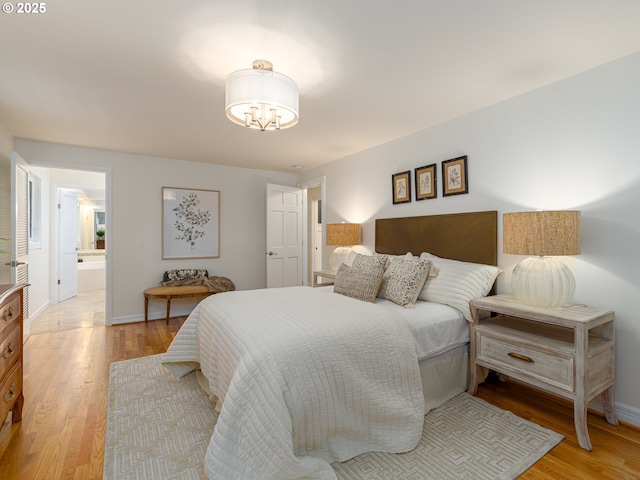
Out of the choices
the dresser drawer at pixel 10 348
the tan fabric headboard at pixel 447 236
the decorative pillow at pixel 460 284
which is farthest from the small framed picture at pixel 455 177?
the dresser drawer at pixel 10 348

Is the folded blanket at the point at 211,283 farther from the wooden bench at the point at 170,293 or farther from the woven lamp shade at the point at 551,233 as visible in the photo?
the woven lamp shade at the point at 551,233

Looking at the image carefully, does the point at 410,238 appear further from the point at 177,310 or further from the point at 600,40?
the point at 177,310

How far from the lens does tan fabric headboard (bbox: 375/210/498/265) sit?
2.70 m

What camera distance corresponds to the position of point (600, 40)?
1800 millimetres

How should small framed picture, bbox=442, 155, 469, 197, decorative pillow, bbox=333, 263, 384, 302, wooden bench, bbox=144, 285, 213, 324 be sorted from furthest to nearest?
1. wooden bench, bbox=144, 285, 213, 324
2. small framed picture, bbox=442, 155, 469, 197
3. decorative pillow, bbox=333, 263, 384, 302

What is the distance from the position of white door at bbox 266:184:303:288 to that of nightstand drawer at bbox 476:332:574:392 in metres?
3.36

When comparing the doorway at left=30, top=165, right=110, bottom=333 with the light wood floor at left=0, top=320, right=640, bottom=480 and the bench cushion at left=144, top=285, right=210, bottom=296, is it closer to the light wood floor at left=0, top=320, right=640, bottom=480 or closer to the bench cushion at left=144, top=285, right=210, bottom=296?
the bench cushion at left=144, top=285, right=210, bottom=296

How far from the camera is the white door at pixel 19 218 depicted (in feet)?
10.1

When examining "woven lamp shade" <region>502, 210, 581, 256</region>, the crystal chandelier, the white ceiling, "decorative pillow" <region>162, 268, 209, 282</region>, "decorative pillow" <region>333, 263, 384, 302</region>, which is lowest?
"decorative pillow" <region>162, 268, 209, 282</region>

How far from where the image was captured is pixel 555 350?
6.09ft

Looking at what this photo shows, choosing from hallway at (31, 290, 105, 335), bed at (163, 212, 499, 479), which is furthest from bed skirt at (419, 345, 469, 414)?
hallway at (31, 290, 105, 335)

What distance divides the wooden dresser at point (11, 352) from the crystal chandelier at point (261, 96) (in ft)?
5.50

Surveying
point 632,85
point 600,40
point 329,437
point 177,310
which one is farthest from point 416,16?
point 177,310

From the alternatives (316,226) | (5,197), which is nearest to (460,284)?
(316,226)
